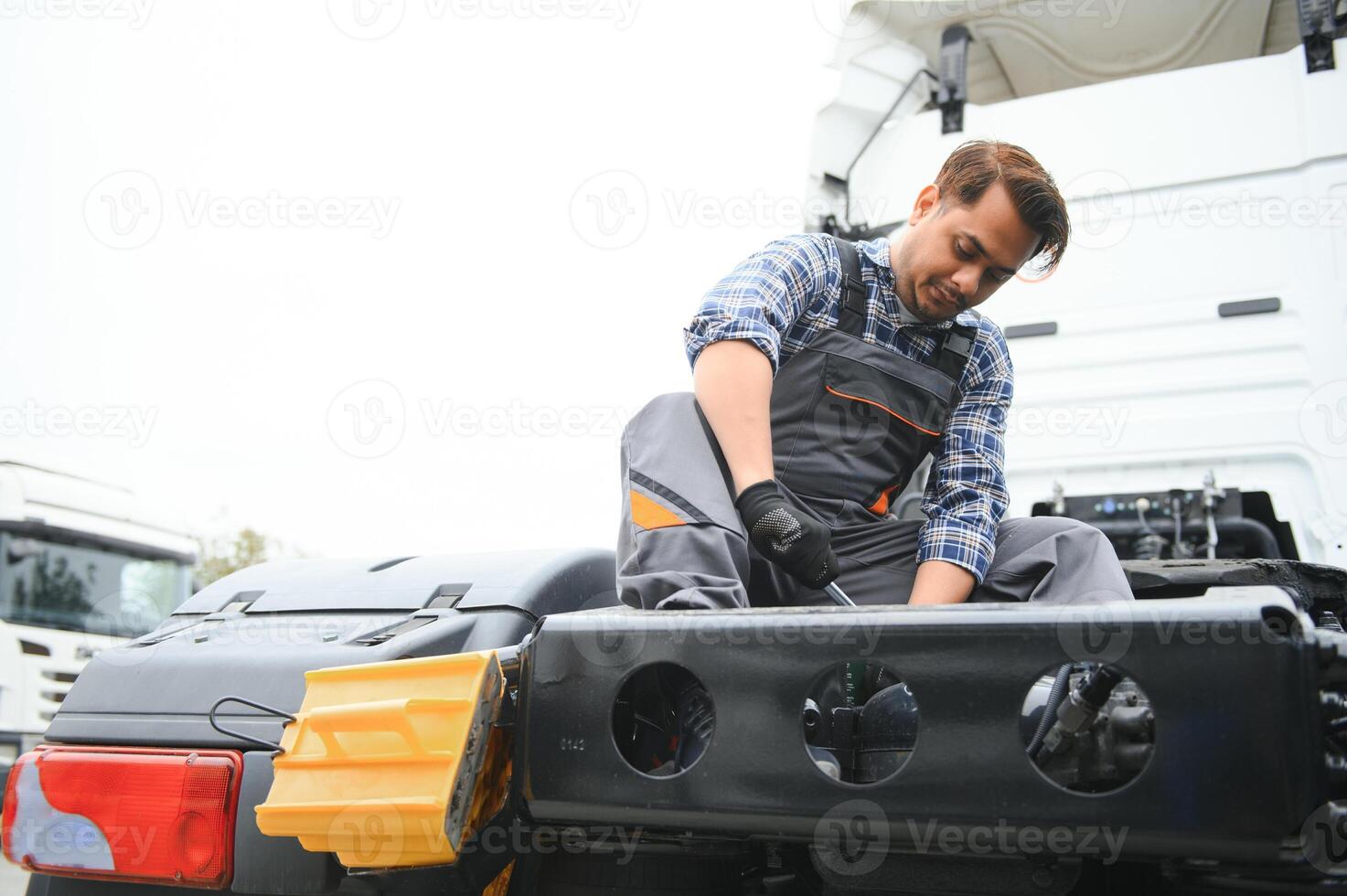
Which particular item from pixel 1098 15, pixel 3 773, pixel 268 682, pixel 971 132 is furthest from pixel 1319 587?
pixel 3 773

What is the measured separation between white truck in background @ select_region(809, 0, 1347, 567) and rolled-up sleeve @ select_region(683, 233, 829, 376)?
4.91 feet

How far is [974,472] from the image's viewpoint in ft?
6.93

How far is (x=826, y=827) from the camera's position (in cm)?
122

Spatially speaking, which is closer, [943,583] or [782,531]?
[782,531]

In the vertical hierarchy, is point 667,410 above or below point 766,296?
below

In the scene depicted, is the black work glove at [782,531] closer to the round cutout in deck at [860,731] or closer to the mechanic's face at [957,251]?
the round cutout in deck at [860,731]

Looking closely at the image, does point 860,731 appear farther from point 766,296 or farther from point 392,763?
point 766,296

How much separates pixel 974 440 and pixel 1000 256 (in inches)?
16.1

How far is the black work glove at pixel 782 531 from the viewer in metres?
1.59

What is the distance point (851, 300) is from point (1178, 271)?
1680mm

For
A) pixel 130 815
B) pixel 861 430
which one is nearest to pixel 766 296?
pixel 861 430

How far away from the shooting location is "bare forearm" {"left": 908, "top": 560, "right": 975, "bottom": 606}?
74.4 inches

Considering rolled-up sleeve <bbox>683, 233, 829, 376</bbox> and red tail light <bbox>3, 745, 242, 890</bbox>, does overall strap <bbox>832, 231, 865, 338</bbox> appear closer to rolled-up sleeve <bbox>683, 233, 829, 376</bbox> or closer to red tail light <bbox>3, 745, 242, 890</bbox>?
rolled-up sleeve <bbox>683, 233, 829, 376</bbox>

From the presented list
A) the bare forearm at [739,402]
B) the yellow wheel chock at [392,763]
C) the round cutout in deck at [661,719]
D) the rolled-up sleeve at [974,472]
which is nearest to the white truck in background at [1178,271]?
the rolled-up sleeve at [974,472]
